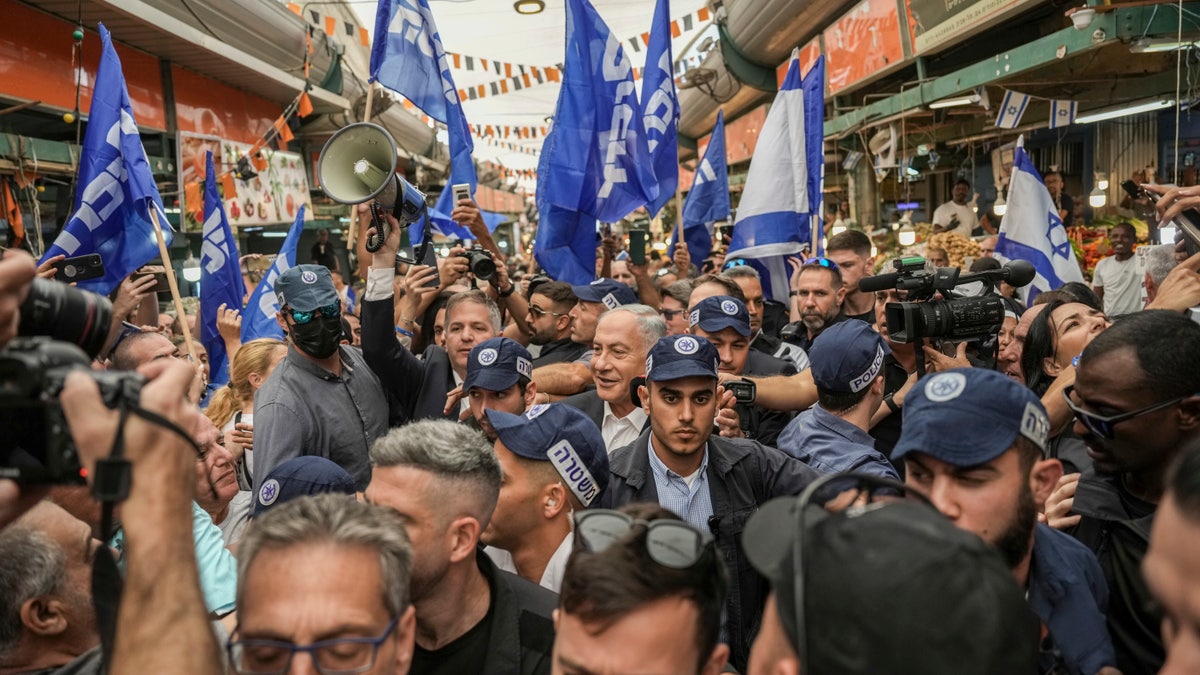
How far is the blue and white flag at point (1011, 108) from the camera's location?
8.46 metres

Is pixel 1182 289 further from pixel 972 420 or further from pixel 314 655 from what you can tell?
pixel 314 655

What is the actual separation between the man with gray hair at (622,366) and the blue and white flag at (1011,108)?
20.3 ft

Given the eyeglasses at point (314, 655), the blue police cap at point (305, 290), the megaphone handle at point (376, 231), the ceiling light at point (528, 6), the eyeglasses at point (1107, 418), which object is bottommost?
the eyeglasses at point (314, 655)

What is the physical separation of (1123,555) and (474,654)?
167 centimetres

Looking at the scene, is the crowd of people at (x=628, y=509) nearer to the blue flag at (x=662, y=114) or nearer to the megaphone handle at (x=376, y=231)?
the megaphone handle at (x=376, y=231)

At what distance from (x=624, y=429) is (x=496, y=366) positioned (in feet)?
2.27

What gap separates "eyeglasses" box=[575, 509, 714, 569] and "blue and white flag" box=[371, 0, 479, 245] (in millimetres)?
4223

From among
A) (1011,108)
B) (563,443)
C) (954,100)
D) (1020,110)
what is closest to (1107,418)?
(563,443)

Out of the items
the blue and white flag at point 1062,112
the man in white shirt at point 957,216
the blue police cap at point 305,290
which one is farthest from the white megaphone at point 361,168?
the man in white shirt at point 957,216

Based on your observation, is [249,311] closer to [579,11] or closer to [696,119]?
[579,11]

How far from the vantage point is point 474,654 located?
2141 millimetres

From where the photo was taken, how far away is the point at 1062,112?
8.83 meters

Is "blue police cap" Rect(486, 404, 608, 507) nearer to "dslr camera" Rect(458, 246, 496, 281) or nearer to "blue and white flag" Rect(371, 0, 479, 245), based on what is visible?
"dslr camera" Rect(458, 246, 496, 281)

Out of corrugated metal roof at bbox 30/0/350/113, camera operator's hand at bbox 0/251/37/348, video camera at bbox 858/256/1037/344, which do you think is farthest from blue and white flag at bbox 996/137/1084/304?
corrugated metal roof at bbox 30/0/350/113
